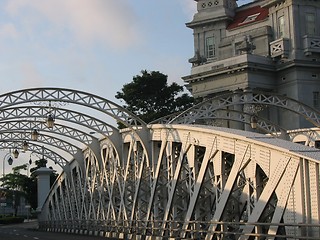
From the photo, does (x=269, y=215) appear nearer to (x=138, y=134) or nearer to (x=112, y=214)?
(x=138, y=134)

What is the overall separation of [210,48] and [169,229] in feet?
152

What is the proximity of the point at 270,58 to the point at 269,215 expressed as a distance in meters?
43.7

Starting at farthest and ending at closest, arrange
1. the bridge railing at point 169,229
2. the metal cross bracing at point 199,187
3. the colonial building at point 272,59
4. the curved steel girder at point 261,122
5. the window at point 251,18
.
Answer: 1. the window at point 251,18
2. the colonial building at point 272,59
3. the curved steel girder at point 261,122
4. the metal cross bracing at point 199,187
5. the bridge railing at point 169,229

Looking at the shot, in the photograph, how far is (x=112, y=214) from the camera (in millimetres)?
36188

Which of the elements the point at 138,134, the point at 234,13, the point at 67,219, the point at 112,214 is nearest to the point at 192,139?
the point at 138,134

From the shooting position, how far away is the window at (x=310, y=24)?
6229 centimetres

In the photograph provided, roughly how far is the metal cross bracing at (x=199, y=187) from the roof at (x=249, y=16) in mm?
28380

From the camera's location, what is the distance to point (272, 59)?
2467 inches

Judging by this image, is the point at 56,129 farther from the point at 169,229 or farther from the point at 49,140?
the point at 169,229

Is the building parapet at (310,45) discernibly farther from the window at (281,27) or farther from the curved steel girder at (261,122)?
the curved steel girder at (261,122)

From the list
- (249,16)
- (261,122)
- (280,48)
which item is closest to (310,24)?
(280,48)

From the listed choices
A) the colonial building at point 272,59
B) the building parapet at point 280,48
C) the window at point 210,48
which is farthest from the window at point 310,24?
the window at point 210,48

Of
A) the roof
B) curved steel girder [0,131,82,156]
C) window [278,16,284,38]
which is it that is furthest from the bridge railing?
the roof

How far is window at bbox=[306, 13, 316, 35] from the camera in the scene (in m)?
62.3
